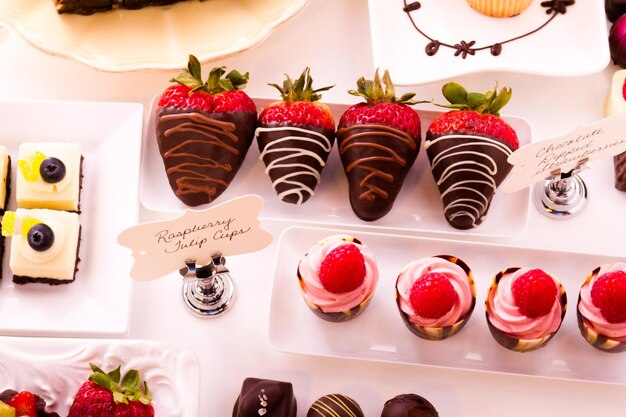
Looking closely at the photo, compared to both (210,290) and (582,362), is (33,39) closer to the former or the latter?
(210,290)

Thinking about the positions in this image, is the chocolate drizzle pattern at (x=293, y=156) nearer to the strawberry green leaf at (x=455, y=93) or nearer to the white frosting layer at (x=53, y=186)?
the strawberry green leaf at (x=455, y=93)

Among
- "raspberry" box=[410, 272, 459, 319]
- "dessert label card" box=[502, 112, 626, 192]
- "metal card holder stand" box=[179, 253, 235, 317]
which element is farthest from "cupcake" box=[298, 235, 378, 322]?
"dessert label card" box=[502, 112, 626, 192]

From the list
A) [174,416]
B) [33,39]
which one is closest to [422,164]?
[174,416]

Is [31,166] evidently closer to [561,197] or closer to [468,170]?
[468,170]

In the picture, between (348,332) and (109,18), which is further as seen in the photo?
(109,18)

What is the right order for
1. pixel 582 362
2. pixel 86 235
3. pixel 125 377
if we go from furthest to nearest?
pixel 86 235 < pixel 582 362 < pixel 125 377

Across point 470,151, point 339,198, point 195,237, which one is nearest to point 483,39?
point 470,151

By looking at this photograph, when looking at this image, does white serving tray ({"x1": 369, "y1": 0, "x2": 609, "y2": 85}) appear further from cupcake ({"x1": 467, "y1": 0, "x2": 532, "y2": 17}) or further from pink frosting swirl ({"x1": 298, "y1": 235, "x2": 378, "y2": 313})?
pink frosting swirl ({"x1": 298, "y1": 235, "x2": 378, "y2": 313})
